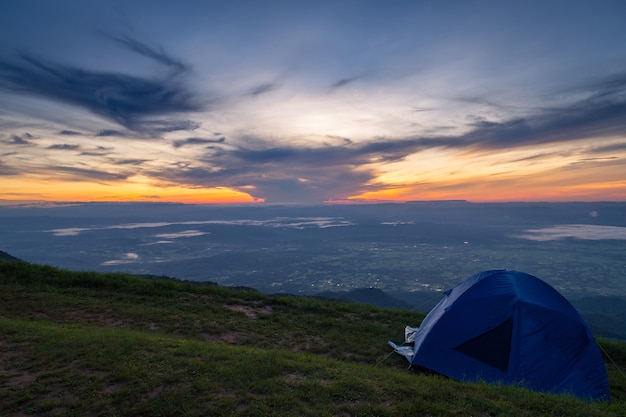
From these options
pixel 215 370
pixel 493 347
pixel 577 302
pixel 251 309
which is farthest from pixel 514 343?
pixel 577 302

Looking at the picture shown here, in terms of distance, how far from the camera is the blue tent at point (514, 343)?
934 cm

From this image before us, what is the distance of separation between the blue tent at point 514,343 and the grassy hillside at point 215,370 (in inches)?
41.8

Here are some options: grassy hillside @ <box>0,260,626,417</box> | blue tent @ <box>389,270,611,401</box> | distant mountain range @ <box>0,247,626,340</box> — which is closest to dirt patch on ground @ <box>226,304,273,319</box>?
grassy hillside @ <box>0,260,626,417</box>

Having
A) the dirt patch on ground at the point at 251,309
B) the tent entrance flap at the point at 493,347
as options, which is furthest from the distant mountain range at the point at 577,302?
the tent entrance flap at the point at 493,347

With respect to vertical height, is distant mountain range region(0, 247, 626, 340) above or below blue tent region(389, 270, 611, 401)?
below

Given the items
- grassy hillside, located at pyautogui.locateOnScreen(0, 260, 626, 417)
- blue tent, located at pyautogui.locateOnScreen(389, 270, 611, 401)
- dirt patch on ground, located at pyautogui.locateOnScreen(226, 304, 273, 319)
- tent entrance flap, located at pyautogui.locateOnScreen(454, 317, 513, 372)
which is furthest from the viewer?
dirt patch on ground, located at pyautogui.locateOnScreen(226, 304, 273, 319)

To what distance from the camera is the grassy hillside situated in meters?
6.22

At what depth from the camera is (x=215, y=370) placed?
756cm

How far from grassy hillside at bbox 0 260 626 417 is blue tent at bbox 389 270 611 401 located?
1063 millimetres

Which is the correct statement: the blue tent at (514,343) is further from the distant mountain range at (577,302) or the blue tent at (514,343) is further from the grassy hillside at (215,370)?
the distant mountain range at (577,302)

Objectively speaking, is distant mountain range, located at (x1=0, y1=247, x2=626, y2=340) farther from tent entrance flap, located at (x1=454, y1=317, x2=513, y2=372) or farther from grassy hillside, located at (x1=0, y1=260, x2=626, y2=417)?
tent entrance flap, located at (x1=454, y1=317, x2=513, y2=372)

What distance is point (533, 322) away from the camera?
395 inches

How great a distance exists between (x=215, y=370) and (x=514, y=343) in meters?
9.67

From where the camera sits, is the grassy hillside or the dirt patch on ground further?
the dirt patch on ground
